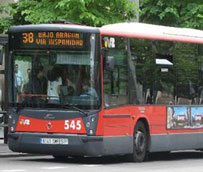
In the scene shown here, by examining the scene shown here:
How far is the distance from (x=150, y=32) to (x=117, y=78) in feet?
6.41

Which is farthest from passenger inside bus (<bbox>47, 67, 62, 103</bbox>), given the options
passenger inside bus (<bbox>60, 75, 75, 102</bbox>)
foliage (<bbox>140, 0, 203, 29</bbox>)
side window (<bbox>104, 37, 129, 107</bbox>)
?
foliage (<bbox>140, 0, 203, 29</bbox>)

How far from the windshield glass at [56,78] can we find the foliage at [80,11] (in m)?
6.60

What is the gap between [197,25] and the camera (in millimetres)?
32875

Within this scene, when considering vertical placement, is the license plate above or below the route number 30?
below

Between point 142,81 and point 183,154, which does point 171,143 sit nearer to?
point 142,81

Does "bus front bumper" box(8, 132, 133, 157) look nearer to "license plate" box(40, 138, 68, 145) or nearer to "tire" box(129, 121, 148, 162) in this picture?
"license plate" box(40, 138, 68, 145)

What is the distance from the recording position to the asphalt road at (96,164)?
54.3ft

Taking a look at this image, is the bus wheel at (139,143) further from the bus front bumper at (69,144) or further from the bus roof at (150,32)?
the bus roof at (150,32)

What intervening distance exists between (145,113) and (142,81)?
70 cm

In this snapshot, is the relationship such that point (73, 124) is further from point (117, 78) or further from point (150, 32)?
point (150, 32)

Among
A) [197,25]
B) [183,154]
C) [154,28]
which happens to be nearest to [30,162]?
[154,28]

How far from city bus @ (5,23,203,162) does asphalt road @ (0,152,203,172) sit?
30cm

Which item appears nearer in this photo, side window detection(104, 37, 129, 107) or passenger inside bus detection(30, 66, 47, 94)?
side window detection(104, 37, 129, 107)

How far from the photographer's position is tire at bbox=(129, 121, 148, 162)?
61.8 ft
